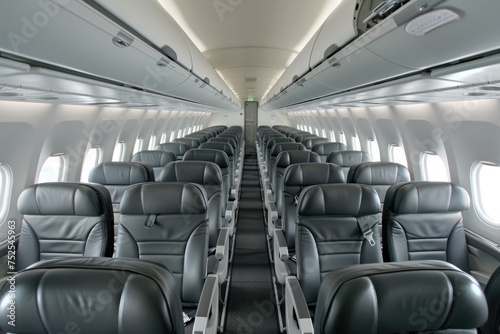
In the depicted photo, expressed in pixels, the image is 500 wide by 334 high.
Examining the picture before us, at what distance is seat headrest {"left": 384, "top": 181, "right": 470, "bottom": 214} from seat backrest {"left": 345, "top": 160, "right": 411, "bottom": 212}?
1.19 metres

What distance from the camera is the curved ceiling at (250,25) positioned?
3615 millimetres

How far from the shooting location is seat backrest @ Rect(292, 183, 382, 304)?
2.60m

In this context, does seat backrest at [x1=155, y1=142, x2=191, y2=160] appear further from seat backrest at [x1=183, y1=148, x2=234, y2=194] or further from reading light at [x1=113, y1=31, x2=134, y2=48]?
reading light at [x1=113, y1=31, x2=134, y2=48]

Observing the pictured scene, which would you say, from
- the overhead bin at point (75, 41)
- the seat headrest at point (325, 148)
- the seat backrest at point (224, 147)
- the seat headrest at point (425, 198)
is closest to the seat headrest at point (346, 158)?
the seat headrest at point (325, 148)

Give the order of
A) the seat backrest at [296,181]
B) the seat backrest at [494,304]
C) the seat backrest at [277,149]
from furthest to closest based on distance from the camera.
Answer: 1. the seat backrest at [277,149]
2. the seat backrest at [296,181]
3. the seat backrest at [494,304]

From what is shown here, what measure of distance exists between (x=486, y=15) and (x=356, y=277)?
1122mm

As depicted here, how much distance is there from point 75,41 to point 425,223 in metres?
3.18

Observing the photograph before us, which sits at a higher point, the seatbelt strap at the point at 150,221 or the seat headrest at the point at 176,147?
the seat headrest at the point at 176,147

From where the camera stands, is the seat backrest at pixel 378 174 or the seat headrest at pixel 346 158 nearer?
the seat backrest at pixel 378 174

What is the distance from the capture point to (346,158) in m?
5.61

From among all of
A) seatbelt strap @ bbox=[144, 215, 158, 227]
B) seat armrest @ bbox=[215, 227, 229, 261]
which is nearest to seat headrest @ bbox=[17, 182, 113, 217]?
seatbelt strap @ bbox=[144, 215, 158, 227]

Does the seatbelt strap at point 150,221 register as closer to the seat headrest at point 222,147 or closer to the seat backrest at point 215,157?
the seat backrest at point 215,157

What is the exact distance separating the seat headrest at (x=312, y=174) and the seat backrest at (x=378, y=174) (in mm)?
290

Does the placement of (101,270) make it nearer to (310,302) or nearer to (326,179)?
(310,302)
